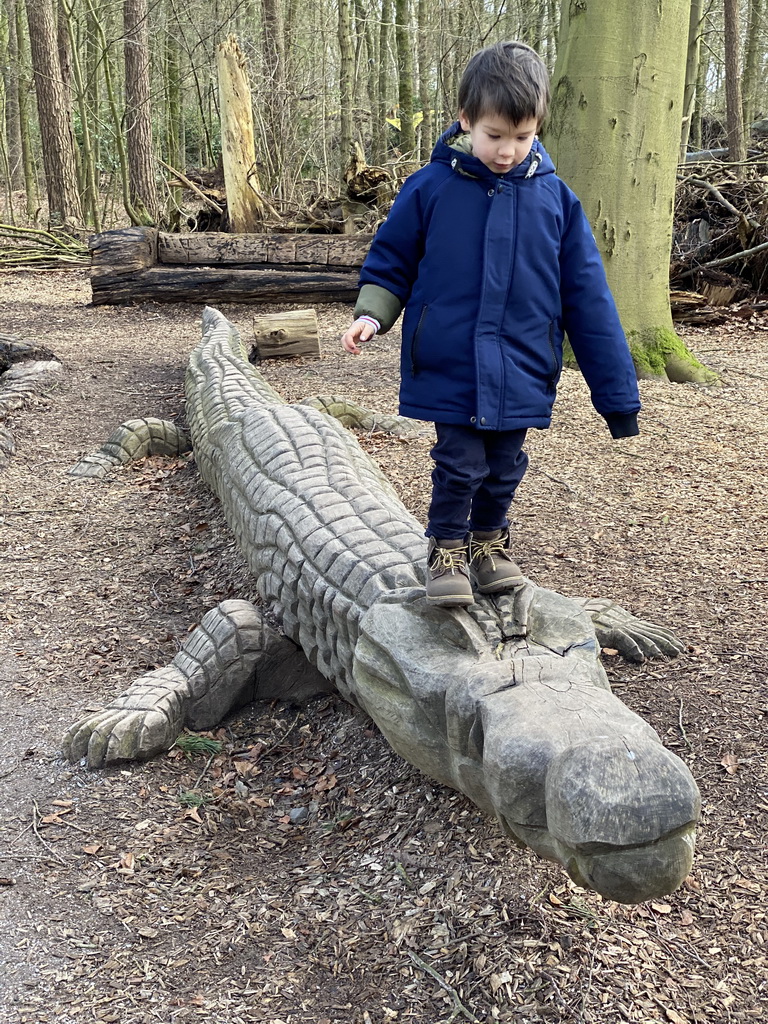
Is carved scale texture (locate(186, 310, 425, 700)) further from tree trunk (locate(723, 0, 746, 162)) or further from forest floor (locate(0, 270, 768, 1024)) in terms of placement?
tree trunk (locate(723, 0, 746, 162))

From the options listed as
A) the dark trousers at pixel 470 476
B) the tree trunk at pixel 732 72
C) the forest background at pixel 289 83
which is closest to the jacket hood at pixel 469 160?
the dark trousers at pixel 470 476

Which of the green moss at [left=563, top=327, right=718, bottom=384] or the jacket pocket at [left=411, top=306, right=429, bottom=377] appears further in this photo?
the green moss at [left=563, top=327, right=718, bottom=384]

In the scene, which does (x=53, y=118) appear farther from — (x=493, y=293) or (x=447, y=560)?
(x=447, y=560)

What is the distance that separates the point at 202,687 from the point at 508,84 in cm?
216

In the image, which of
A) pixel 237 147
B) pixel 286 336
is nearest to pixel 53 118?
pixel 237 147

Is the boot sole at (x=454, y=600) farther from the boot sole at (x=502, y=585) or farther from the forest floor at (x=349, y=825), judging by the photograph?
the forest floor at (x=349, y=825)

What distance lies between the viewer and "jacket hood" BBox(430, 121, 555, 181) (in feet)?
7.23

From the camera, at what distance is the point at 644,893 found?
1.58 metres

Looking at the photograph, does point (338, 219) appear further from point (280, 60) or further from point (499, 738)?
point (499, 738)

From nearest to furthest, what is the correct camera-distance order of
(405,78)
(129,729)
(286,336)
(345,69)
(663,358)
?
(129,729)
(663,358)
(286,336)
(345,69)
(405,78)

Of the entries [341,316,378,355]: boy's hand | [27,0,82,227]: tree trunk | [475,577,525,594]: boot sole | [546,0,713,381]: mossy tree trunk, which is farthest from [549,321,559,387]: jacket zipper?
[27,0,82,227]: tree trunk

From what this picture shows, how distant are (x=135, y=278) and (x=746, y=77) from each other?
13.6 m

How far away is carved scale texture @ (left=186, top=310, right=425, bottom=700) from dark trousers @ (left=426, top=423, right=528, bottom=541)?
293mm

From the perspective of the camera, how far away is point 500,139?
6.88 ft
